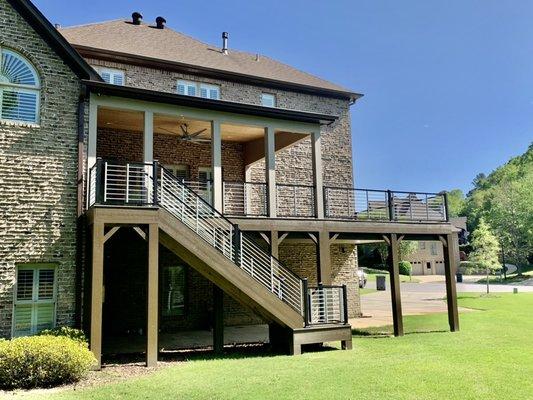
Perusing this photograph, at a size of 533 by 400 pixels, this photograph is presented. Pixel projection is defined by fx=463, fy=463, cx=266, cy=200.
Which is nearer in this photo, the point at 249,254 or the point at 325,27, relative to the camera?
the point at 249,254

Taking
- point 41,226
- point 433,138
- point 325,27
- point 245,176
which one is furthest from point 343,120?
point 433,138

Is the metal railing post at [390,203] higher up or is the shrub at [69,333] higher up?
the metal railing post at [390,203]

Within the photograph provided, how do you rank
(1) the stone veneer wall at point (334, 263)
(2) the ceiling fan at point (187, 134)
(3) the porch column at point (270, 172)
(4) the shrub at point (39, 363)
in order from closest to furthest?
(4) the shrub at point (39, 363) < (3) the porch column at point (270, 172) < (2) the ceiling fan at point (187, 134) < (1) the stone veneer wall at point (334, 263)

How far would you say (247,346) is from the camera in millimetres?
12469

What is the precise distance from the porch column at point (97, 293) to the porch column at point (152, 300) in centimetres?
95

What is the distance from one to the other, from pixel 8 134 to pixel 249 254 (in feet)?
20.3

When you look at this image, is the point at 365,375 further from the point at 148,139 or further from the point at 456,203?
the point at 456,203

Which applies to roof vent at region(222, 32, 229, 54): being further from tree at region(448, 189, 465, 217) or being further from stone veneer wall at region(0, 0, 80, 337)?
tree at region(448, 189, 465, 217)

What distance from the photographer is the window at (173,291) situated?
16047 millimetres

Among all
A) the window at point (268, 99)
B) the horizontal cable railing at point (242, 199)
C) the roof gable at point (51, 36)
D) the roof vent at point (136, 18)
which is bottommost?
the horizontal cable railing at point (242, 199)

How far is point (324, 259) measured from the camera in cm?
1273

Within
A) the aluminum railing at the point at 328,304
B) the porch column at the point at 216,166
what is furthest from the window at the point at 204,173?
the aluminum railing at the point at 328,304

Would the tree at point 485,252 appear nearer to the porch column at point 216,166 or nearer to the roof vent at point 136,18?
the porch column at point 216,166

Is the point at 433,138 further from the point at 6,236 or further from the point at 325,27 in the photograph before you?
the point at 6,236
